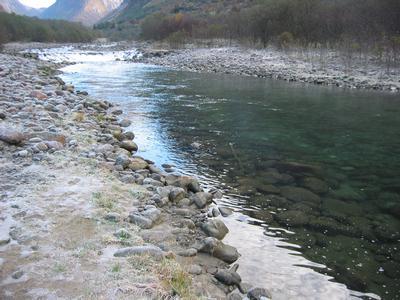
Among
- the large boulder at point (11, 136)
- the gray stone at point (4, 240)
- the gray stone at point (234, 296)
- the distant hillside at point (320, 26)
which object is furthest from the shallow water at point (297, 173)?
the distant hillside at point (320, 26)

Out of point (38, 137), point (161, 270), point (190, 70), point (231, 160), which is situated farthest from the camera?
point (190, 70)

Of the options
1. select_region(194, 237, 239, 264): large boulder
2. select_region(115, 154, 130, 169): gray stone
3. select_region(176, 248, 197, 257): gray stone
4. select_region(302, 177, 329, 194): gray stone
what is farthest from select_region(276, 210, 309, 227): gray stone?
select_region(115, 154, 130, 169): gray stone

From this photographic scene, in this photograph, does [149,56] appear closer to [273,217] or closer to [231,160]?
[231,160]

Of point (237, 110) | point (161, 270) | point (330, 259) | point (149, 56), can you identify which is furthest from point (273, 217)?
point (149, 56)

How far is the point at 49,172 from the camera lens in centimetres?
743

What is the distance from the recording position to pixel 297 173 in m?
9.14

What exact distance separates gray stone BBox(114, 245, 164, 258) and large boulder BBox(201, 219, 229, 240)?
4.07 ft

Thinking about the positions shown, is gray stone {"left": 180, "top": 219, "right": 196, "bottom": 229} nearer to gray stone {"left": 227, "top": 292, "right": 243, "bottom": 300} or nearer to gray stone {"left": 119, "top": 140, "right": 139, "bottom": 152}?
gray stone {"left": 227, "top": 292, "right": 243, "bottom": 300}

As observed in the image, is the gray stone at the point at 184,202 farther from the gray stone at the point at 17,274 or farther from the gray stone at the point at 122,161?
the gray stone at the point at 17,274

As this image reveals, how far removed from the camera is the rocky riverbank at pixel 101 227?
4234 millimetres

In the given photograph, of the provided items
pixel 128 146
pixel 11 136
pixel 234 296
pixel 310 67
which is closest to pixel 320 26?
pixel 310 67

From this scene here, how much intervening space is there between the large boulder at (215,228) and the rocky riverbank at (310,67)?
2094 cm

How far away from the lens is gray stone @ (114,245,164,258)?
4.82 meters

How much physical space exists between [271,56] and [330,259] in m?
36.9
